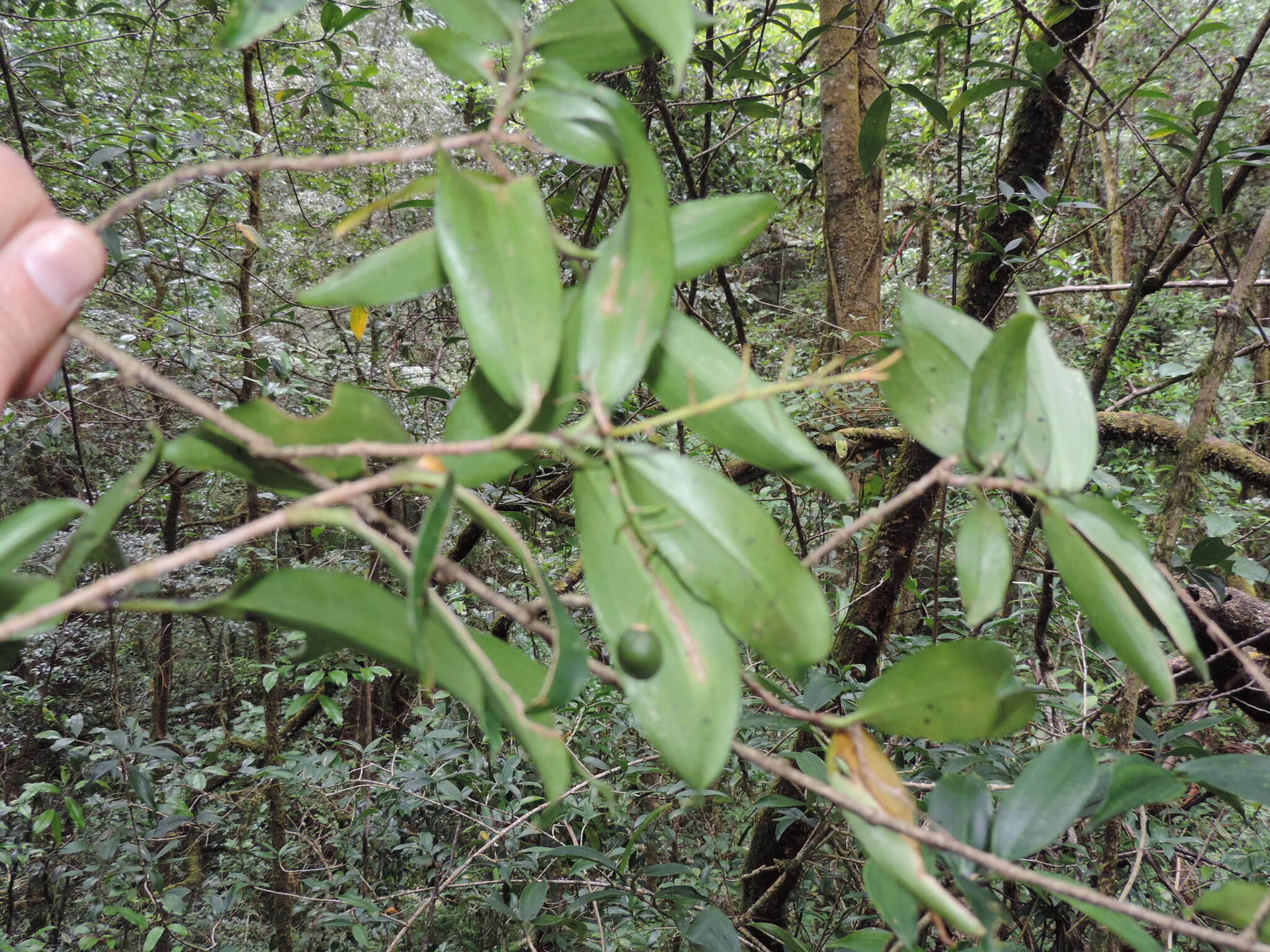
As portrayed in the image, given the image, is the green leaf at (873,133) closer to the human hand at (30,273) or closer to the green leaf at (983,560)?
the green leaf at (983,560)

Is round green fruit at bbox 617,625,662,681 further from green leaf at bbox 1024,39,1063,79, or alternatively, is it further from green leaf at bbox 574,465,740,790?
green leaf at bbox 1024,39,1063,79

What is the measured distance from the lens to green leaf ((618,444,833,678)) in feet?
0.84

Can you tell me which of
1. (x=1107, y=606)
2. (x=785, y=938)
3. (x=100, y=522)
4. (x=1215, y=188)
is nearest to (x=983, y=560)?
(x=1107, y=606)

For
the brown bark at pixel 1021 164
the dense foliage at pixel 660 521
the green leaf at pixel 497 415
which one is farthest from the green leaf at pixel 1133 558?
the brown bark at pixel 1021 164

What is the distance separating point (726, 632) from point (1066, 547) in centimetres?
16

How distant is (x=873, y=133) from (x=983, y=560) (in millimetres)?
766

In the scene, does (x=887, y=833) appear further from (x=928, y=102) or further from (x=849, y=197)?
(x=849, y=197)

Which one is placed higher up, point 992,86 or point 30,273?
point 992,86

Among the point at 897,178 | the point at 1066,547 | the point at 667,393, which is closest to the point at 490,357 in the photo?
the point at 667,393

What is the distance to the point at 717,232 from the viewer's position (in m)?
0.28

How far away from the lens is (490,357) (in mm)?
258

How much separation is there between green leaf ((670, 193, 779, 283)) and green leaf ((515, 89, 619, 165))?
39mm

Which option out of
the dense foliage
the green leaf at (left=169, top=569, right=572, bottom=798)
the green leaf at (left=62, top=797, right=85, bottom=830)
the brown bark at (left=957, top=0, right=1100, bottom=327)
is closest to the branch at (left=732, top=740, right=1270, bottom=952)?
the dense foliage

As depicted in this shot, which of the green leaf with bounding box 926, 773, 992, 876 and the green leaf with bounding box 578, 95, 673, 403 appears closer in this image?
the green leaf with bounding box 578, 95, 673, 403
